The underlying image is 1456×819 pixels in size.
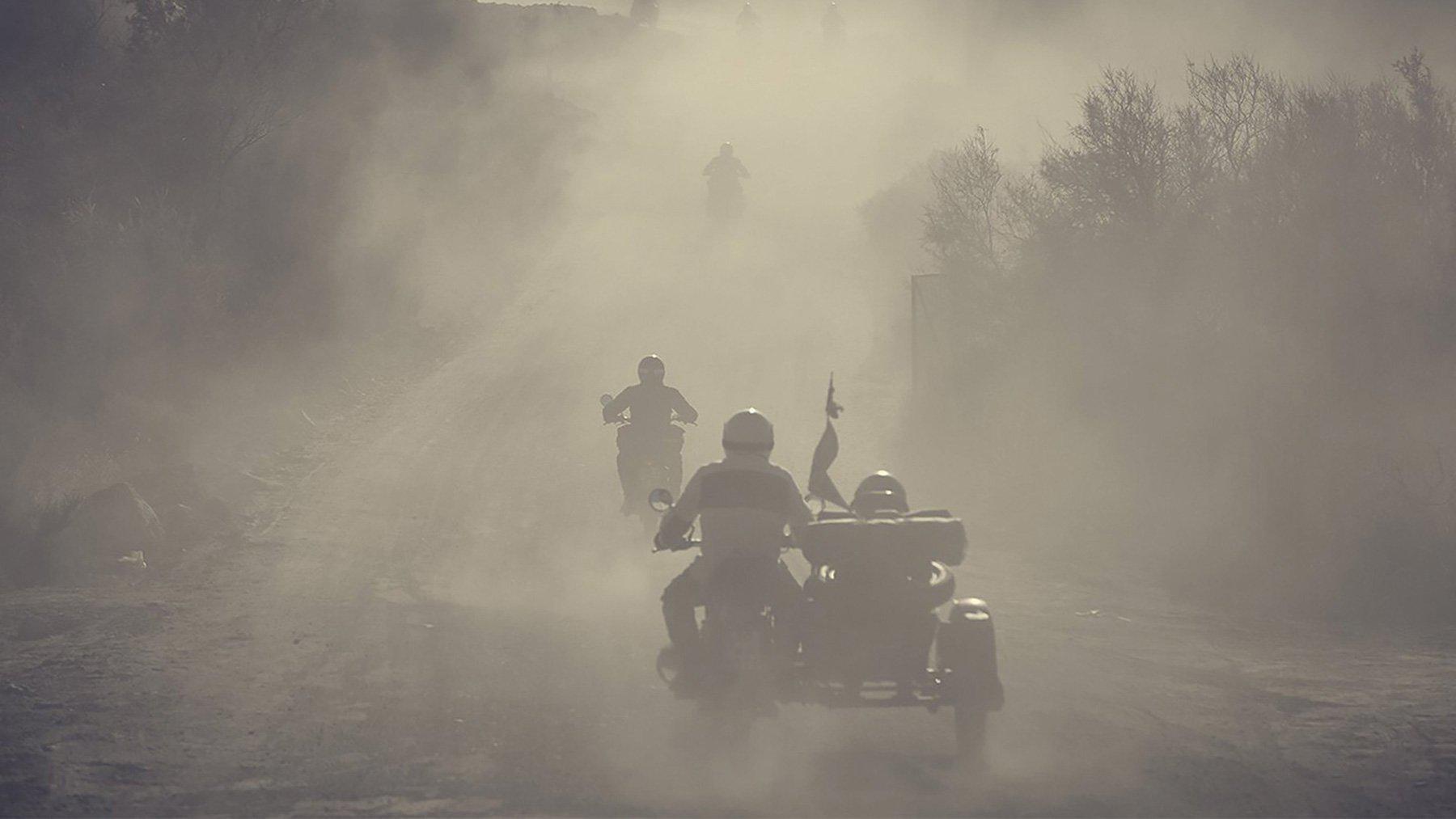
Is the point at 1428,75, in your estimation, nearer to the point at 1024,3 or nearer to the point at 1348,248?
the point at 1348,248

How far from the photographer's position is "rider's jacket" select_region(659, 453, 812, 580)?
7980 millimetres

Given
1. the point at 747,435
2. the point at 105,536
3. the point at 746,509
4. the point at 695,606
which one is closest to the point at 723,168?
the point at 105,536

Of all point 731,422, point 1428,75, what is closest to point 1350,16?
point 1428,75

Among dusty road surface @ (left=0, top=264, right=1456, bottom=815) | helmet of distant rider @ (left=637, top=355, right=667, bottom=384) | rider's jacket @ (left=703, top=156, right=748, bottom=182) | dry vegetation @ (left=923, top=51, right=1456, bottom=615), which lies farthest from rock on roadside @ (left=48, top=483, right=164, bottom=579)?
rider's jacket @ (left=703, top=156, right=748, bottom=182)

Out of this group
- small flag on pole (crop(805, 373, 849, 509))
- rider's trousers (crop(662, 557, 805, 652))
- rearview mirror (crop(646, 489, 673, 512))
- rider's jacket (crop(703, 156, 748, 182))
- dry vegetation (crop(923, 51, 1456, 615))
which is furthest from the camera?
rider's jacket (crop(703, 156, 748, 182))

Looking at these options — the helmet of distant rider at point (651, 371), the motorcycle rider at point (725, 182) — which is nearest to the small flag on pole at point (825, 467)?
the helmet of distant rider at point (651, 371)

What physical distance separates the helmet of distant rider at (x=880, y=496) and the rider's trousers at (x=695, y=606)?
656 millimetres

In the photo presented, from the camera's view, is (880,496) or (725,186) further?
(725,186)

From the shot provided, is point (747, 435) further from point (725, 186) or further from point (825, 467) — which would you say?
point (725, 186)

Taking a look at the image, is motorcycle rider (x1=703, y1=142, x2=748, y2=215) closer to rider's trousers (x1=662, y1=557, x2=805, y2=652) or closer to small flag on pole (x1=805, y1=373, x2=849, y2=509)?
small flag on pole (x1=805, y1=373, x2=849, y2=509)

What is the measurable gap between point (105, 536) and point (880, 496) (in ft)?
30.9

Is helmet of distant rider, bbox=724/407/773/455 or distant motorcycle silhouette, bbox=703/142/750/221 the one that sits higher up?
distant motorcycle silhouette, bbox=703/142/750/221

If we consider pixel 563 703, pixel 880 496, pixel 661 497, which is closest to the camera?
pixel 880 496

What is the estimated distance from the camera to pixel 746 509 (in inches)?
314
